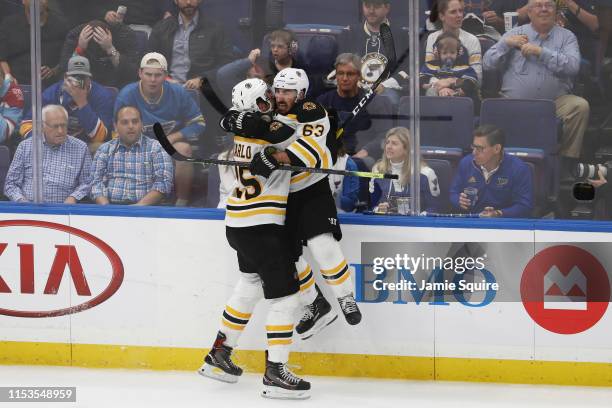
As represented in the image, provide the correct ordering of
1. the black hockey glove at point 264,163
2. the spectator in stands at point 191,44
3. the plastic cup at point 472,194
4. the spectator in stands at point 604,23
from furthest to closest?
the spectator in stands at point 191,44, the plastic cup at point 472,194, the spectator in stands at point 604,23, the black hockey glove at point 264,163

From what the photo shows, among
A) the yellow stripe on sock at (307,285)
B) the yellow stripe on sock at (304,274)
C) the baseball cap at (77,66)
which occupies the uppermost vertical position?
the baseball cap at (77,66)

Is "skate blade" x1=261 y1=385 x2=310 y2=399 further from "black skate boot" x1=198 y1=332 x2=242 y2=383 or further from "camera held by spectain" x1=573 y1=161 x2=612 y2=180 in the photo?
"camera held by spectain" x1=573 y1=161 x2=612 y2=180

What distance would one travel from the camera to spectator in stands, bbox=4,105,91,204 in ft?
17.8

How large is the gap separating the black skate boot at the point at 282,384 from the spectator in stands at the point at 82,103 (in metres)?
1.29

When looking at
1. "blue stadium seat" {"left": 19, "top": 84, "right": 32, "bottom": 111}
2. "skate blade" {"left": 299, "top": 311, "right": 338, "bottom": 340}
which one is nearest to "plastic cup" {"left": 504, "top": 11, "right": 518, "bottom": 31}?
"skate blade" {"left": 299, "top": 311, "right": 338, "bottom": 340}

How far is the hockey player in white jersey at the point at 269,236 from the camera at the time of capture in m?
4.89

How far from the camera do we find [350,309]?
5.03m

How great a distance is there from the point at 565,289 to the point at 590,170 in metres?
0.50

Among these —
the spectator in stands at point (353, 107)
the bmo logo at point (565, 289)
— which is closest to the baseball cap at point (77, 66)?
the spectator in stands at point (353, 107)

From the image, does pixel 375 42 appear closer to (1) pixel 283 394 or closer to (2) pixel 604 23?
(2) pixel 604 23

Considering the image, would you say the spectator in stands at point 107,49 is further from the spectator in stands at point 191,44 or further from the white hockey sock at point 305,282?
the white hockey sock at point 305,282

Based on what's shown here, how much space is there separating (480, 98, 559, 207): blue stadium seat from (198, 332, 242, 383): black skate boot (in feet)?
4.78

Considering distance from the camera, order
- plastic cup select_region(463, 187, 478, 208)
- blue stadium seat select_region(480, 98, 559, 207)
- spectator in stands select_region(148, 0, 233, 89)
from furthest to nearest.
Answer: spectator in stands select_region(148, 0, 233, 89) < plastic cup select_region(463, 187, 478, 208) < blue stadium seat select_region(480, 98, 559, 207)

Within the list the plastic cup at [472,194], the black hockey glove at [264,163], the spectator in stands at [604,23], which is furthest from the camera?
the plastic cup at [472,194]
